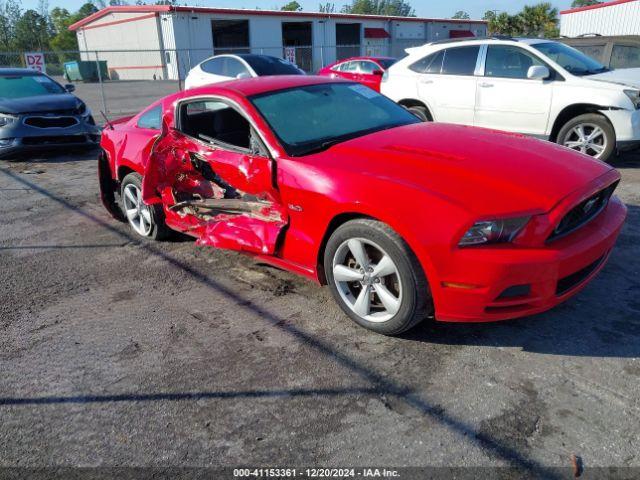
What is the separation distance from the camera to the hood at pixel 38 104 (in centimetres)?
966

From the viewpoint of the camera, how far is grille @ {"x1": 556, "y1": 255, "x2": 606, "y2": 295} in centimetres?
310

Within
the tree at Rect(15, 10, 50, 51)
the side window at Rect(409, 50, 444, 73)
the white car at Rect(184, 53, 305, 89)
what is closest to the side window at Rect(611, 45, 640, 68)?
the side window at Rect(409, 50, 444, 73)

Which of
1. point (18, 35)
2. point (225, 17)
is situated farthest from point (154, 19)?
point (18, 35)

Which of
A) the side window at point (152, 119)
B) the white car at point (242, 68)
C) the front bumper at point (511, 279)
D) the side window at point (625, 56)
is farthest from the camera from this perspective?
the white car at point (242, 68)

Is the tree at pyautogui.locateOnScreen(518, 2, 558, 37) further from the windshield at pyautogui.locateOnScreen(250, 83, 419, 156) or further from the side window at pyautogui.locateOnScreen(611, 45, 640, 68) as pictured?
the windshield at pyautogui.locateOnScreen(250, 83, 419, 156)

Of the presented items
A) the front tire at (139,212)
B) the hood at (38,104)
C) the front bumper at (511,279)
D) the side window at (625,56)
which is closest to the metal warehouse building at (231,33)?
the hood at (38,104)

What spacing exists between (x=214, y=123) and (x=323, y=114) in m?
1.19

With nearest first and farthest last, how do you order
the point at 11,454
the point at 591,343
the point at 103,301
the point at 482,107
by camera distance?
the point at 11,454
the point at 591,343
the point at 103,301
the point at 482,107

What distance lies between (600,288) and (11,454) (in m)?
3.90

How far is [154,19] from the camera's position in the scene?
114 feet

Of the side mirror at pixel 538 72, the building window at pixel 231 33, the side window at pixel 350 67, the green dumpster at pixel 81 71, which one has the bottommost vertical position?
the green dumpster at pixel 81 71

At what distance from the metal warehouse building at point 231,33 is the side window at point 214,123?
1039 inches

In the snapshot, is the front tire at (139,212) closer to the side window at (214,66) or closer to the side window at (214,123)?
the side window at (214,123)

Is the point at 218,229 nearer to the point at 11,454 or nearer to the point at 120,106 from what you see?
the point at 11,454
